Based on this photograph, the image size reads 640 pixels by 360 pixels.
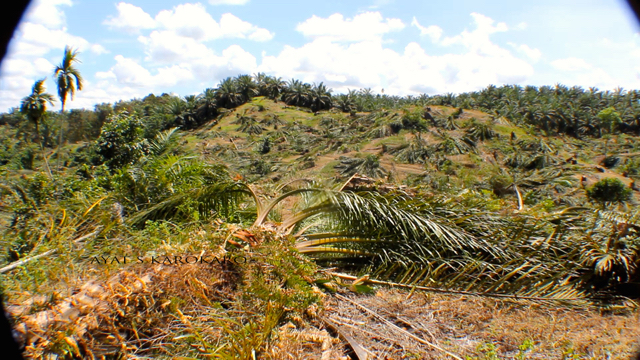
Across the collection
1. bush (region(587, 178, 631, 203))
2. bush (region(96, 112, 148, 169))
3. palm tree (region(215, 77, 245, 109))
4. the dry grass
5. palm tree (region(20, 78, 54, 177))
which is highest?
palm tree (region(215, 77, 245, 109))

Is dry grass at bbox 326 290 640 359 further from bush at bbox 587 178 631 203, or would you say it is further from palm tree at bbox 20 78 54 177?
palm tree at bbox 20 78 54 177

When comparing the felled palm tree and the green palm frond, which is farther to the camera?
the felled palm tree

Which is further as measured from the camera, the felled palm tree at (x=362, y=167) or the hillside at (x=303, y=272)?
the felled palm tree at (x=362, y=167)

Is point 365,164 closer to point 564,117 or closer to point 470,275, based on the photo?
point 470,275

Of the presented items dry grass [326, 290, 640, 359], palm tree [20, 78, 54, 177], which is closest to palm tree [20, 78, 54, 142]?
palm tree [20, 78, 54, 177]

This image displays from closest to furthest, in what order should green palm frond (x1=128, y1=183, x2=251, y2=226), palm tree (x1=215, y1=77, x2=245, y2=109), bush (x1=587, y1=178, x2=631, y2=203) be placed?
green palm frond (x1=128, y1=183, x2=251, y2=226)
bush (x1=587, y1=178, x2=631, y2=203)
palm tree (x1=215, y1=77, x2=245, y2=109)

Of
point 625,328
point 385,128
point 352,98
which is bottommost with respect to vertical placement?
point 625,328

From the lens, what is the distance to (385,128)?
21.7 m

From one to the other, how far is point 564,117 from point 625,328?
30.2m

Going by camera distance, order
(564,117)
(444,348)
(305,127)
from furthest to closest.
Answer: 1. (564,117)
2. (305,127)
3. (444,348)

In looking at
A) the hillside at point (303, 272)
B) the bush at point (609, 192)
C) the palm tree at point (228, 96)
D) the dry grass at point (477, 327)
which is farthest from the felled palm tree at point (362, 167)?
the palm tree at point (228, 96)

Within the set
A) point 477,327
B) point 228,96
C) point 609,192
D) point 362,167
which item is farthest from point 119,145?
point 228,96

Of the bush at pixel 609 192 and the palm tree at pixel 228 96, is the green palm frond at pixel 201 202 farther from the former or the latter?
the palm tree at pixel 228 96

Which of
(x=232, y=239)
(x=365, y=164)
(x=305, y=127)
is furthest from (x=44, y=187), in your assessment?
(x=305, y=127)
